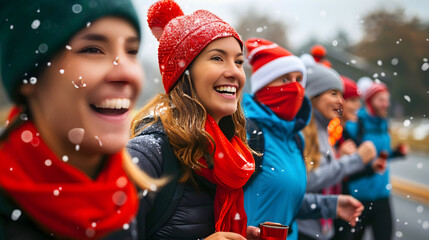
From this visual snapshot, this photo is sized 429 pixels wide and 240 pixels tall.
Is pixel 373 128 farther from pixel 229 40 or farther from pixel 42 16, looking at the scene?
pixel 42 16

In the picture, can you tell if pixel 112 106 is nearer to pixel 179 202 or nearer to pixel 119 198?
pixel 119 198

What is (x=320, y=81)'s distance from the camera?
2322 mm

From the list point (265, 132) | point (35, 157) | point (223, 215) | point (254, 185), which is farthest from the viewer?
point (265, 132)

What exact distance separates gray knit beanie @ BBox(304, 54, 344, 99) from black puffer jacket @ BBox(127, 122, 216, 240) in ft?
3.25

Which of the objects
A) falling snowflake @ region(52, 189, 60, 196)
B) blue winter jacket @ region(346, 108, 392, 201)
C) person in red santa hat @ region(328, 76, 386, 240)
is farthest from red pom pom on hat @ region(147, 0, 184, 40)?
blue winter jacket @ region(346, 108, 392, 201)

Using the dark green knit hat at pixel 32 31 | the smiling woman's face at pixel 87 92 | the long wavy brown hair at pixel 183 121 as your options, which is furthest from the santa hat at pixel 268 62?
the dark green knit hat at pixel 32 31

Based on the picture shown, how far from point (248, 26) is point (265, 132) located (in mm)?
529

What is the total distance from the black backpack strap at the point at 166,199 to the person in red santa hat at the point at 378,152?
2640 millimetres

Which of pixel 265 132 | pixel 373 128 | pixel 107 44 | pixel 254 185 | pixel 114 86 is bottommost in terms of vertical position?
pixel 373 128

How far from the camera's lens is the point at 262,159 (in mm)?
2006

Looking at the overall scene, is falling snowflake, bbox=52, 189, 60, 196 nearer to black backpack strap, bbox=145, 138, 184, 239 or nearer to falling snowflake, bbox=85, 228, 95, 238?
falling snowflake, bbox=85, 228, 95, 238

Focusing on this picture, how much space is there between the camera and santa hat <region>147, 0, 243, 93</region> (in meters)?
1.60

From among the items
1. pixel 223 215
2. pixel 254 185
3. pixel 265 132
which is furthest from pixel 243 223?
pixel 265 132

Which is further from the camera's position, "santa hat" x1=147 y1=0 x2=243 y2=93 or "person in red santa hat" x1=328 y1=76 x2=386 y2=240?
"person in red santa hat" x1=328 y1=76 x2=386 y2=240
